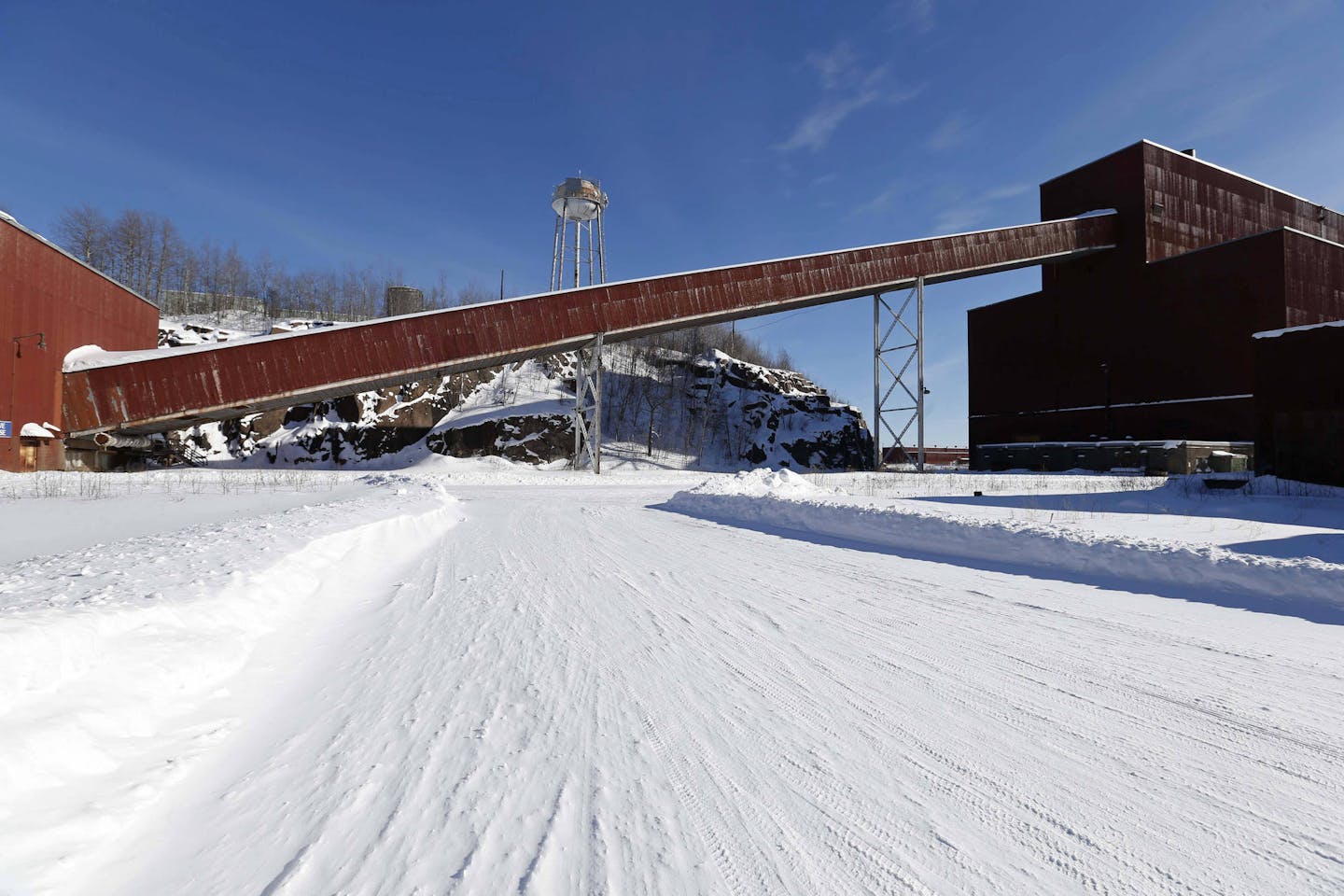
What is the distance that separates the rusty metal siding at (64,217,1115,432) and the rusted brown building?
14.0 feet

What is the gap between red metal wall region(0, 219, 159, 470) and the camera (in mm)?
19375

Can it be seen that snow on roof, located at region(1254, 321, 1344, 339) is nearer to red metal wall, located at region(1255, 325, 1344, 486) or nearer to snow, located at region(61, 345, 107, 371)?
red metal wall, located at region(1255, 325, 1344, 486)

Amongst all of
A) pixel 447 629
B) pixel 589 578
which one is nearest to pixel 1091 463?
pixel 589 578

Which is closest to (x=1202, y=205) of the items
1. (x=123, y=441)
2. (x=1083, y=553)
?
(x=1083, y=553)

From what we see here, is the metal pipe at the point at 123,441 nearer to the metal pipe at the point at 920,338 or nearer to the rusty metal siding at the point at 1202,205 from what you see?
the metal pipe at the point at 920,338

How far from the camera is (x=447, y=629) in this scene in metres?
4.10

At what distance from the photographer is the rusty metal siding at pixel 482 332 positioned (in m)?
21.3

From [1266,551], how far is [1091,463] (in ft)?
85.0

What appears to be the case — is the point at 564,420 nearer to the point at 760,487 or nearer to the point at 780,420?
the point at 780,420

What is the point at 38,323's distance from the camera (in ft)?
67.6

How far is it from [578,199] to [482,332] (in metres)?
22.4

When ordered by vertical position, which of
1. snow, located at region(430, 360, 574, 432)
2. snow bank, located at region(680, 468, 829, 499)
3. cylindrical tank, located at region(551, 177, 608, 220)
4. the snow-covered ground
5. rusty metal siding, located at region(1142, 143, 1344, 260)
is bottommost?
the snow-covered ground

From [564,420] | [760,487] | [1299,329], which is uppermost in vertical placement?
[1299,329]

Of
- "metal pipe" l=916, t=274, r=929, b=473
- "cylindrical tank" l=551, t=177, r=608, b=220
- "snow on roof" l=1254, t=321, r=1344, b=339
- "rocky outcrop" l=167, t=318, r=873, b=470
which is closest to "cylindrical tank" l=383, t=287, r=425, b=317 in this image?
"rocky outcrop" l=167, t=318, r=873, b=470
